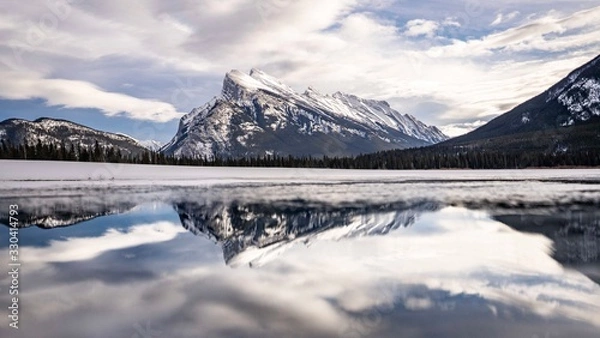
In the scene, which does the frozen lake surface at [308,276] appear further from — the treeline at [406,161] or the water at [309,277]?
the treeline at [406,161]

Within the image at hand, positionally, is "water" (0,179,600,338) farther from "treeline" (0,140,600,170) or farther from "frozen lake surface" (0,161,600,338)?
"treeline" (0,140,600,170)

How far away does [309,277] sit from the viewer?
9.00 metres

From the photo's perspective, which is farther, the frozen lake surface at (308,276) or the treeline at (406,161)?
the treeline at (406,161)

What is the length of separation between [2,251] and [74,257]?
90.2 inches

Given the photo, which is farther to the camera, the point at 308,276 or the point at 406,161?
the point at 406,161

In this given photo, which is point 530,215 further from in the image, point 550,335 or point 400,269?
point 550,335

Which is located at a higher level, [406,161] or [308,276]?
[308,276]

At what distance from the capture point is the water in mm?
6195

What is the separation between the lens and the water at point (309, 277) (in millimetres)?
6195

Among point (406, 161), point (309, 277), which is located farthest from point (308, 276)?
point (406, 161)

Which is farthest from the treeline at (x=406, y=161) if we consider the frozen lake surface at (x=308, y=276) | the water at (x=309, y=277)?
the water at (x=309, y=277)

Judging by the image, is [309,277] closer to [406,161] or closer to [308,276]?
[308,276]

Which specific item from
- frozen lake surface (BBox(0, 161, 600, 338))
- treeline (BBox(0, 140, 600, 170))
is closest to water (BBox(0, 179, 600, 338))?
frozen lake surface (BBox(0, 161, 600, 338))

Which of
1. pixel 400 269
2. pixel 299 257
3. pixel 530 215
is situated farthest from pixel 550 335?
pixel 530 215
